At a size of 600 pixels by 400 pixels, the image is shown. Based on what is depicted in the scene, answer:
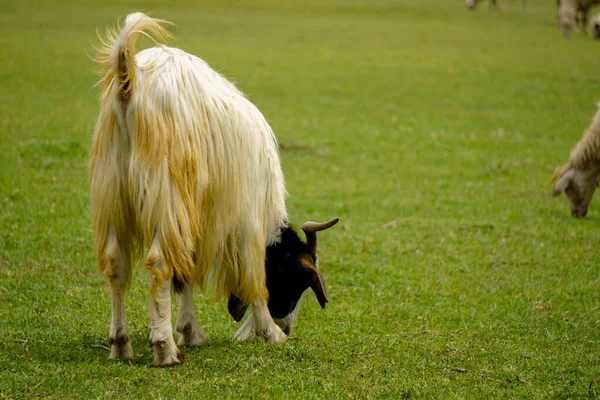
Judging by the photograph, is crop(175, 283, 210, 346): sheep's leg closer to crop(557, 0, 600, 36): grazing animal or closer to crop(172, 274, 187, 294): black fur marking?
crop(172, 274, 187, 294): black fur marking

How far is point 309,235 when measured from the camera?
597cm

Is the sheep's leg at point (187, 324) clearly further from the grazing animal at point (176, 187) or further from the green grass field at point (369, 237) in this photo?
the green grass field at point (369, 237)

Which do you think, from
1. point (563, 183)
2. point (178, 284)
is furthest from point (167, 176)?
point (563, 183)

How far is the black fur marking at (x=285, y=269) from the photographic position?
5.94m

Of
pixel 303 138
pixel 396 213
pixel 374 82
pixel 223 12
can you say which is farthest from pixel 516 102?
pixel 223 12

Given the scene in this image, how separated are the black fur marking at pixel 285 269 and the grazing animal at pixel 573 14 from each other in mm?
29131

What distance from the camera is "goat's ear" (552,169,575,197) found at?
10.8 m

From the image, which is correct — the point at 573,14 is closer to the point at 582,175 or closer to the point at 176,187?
the point at 582,175

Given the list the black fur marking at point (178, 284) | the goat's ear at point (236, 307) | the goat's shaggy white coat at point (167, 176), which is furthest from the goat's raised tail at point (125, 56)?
the goat's ear at point (236, 307)

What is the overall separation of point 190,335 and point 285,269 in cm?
83

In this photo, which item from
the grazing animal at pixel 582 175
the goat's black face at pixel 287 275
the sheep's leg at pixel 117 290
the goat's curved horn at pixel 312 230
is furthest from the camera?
the grazing animal at pixel 582 175

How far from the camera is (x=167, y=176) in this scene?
4984mm

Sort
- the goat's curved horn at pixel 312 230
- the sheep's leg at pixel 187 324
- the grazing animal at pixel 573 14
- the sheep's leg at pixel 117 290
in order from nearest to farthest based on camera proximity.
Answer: the sheep's leg at pixel 117 290 < the sheep's leg at pixel 187 324 < the goat's curved horn at pixel 312 230 < the grazing animal at pixel 573 14

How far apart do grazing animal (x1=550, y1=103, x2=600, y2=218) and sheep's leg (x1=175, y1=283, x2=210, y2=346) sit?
21.6 feet
